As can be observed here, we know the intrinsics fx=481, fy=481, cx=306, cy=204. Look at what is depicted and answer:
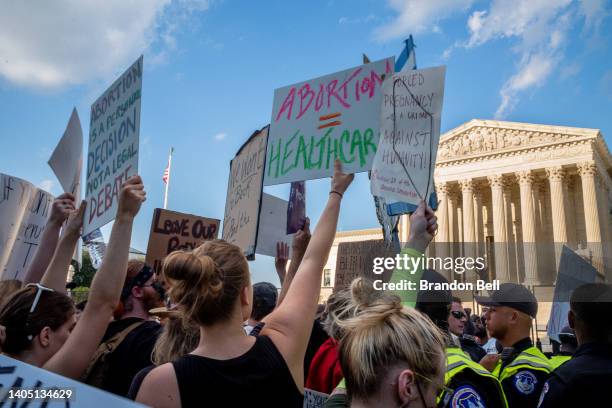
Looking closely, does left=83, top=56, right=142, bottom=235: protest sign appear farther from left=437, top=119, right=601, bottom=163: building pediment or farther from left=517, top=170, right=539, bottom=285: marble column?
left=437, top=119, right=601, bottom=163: building pediment

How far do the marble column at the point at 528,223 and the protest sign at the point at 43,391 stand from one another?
116 feet

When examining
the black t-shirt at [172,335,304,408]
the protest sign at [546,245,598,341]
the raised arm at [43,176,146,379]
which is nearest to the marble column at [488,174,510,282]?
the protest sign at [546,245,598,341]

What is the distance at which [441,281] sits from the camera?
295cm

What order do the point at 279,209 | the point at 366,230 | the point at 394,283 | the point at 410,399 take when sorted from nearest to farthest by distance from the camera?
the point at 410,399 → the point at 394,283 → the point at 279,209 → the point at 366,230

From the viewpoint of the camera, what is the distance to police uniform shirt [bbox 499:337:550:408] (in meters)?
2.78

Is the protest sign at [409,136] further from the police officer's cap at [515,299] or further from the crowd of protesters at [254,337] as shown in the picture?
the police officer's cap at [515,299]

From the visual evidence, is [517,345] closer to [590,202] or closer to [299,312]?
[299,312]

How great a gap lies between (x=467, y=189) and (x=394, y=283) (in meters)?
38.0

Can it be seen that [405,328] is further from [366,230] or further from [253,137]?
[366,230]

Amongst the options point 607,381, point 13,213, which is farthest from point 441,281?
point 13,213

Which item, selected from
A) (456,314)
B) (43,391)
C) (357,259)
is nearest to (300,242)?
(357,259)

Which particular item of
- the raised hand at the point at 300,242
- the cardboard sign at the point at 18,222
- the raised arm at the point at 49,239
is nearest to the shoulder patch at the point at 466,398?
the raised hand at the point at 300,242

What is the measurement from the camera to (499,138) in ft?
124

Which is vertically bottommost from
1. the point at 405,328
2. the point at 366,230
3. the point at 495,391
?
the point at 495,391
